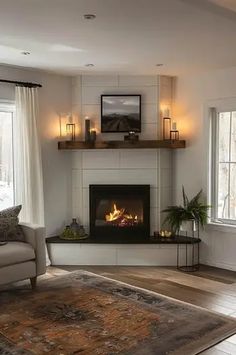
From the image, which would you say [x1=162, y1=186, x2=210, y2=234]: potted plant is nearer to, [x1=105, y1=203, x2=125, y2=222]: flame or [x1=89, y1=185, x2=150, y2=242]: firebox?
[x1=89, y1=185, x2=150, y2=242]: firebox

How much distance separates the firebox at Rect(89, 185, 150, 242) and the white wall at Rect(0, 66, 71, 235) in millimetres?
423

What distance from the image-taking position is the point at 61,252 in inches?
215

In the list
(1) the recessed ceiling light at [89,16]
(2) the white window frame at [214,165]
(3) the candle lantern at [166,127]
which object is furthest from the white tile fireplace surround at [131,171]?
(1) the recessed ceiling light at [89,16]

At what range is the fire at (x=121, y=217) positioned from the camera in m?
5.71

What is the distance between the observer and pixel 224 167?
209 inches

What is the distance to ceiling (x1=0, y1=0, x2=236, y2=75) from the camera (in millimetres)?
2967

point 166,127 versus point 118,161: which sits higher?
point 166,127

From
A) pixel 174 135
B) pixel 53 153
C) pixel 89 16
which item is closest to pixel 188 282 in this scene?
pixel 174 135

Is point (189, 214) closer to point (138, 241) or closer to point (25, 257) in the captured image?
point (138, 241)

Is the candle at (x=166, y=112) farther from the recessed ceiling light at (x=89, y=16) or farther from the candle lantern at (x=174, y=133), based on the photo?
the recessed ceiling light at (x=89, y=16)

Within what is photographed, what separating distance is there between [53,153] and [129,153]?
1051 mm

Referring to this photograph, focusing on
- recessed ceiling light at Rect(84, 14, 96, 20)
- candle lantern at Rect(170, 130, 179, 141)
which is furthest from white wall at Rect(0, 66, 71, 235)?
recessed ceiling light at Rect(84, 14, 96, 20)

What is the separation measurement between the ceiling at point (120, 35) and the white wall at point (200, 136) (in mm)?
252

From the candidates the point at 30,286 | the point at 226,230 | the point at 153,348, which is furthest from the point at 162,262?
the point at 153,348
